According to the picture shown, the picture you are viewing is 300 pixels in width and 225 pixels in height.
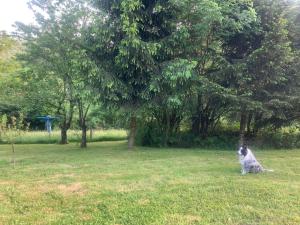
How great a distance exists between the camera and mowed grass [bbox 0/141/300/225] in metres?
5.06

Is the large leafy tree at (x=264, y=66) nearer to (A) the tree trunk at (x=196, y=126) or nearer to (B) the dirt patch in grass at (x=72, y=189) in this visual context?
(A) the tree trunk at (x=196, y=126)

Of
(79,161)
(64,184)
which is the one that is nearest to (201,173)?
(64,184)

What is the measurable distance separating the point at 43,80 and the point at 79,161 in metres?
6.27

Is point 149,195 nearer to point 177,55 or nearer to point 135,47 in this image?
point 135,47

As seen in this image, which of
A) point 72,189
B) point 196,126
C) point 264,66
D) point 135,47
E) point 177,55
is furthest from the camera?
point 196,126

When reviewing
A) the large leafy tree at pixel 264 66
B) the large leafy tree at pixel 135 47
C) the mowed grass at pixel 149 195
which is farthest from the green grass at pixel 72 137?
the mowed grass at pixel 149 195

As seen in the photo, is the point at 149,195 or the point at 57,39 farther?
the point at 57,39

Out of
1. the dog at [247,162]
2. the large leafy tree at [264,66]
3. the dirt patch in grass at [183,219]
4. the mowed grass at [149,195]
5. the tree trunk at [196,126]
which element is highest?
the large leafy tree at [264,66]

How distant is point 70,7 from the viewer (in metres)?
12.4

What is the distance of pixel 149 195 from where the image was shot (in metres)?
5.83

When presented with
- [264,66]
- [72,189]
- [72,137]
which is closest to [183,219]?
[72,189]

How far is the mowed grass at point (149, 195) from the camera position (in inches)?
199

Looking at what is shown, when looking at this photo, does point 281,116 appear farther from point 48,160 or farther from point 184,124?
point 48,160

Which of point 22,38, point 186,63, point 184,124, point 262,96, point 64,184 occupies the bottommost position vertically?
point 64,184
